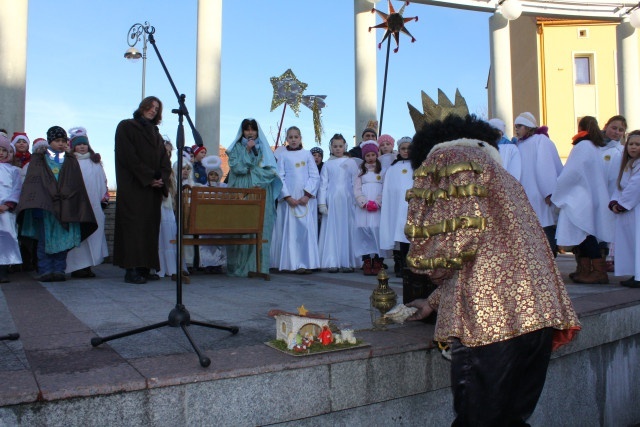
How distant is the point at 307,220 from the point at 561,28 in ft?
85.6

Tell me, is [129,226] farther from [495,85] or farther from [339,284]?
[495,85]

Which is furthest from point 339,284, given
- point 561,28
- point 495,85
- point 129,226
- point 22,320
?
point 561,28

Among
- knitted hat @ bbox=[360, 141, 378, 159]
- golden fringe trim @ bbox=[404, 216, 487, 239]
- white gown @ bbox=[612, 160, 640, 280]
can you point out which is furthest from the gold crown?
knitted hat @ bbox=[360, 141, 378, 159]

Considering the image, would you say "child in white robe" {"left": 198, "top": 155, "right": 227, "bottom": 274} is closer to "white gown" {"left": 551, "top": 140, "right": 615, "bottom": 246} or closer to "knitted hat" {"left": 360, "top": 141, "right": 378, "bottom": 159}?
"knitted hat" {"left": 360, "top": 141, "right": 378, "bottom": 159}

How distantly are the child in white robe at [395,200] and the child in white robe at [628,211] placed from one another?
2.52m

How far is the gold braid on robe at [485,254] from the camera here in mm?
2256

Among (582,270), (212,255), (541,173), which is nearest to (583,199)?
(541,173)

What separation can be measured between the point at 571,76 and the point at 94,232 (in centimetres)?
2770

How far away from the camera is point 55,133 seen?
7.06 meters

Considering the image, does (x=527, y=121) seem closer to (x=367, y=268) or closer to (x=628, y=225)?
(x=628, y=225)

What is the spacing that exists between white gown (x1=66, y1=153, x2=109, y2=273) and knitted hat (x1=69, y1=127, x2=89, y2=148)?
19 cm

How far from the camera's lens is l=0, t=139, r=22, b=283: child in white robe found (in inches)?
259

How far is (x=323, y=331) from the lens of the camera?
9.81ft

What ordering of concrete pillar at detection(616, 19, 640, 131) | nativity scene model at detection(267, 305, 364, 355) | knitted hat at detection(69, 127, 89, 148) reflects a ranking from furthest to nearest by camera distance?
concrete pillar at detection(616, 19, 640, 131) → knitted hat at detection(69, 127, 89, 148) → nativity scene model at detection(267, 305, 364, 355)
